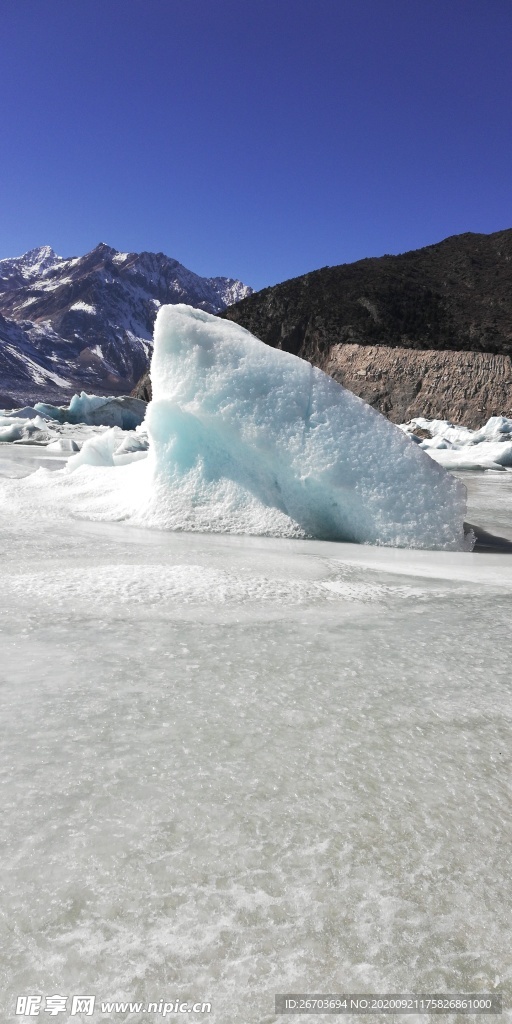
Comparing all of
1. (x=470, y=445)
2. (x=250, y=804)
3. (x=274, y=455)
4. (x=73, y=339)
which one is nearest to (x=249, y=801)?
(x=250, y=804)

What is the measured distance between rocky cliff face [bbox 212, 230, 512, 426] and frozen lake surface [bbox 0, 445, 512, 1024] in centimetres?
3305

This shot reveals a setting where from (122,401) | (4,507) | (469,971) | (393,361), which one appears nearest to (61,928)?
(469,971)

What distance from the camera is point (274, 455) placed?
160 inches

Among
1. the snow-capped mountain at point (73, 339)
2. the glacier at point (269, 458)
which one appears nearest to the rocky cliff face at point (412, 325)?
the glacier at point (269, 458)

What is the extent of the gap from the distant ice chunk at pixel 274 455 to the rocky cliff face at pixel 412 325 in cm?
3048

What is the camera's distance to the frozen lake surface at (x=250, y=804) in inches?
28.4

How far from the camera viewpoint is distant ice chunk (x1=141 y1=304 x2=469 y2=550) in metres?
3.93

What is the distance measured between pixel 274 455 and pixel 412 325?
3693cm

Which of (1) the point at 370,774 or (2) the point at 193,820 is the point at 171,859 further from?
(1) the point at 370,774

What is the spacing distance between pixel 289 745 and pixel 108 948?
519 millimetres

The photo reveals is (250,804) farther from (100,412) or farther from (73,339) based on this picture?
(73,339)

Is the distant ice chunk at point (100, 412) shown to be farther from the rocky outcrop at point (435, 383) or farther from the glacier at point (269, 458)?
the glacier at point (269, 458)

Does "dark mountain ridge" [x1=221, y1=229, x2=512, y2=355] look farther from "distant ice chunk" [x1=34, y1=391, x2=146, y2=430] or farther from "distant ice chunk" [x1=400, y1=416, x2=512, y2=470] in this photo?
"distant ice chunk" [x1=34, y1=391, x2=146, y2=430]

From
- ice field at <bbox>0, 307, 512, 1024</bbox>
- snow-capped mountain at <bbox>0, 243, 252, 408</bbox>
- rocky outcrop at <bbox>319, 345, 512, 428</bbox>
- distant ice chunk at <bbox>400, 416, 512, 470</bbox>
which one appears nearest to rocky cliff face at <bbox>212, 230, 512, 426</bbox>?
rocky outcrop at <bbox>319, 345, 512, 428</bbox>
